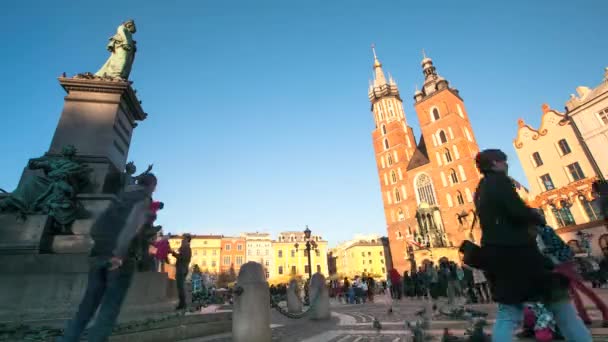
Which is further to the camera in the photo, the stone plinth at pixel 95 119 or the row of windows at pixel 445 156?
the row of windows at pixel 445 156

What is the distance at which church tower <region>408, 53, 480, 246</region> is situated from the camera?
38.6 metres

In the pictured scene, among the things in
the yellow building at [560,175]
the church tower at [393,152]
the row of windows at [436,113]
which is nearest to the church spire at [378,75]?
the church tower at [393,152]

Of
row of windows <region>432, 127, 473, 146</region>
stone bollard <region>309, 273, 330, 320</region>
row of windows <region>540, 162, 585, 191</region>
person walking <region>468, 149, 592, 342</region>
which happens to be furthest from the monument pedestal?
row of windows <region>432, 127, 473, 146</region>

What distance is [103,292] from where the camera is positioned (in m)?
2.85

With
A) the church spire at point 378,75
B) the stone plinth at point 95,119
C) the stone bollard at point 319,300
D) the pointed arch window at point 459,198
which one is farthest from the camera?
the church spire at point 378,75

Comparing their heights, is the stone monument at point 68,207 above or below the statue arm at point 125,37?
below

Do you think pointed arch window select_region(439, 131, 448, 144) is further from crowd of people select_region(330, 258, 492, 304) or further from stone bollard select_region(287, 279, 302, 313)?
stone bollard select_region(287, 279, 302, 313)

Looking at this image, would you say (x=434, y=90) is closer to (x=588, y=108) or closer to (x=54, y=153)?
(x=588, y=108)

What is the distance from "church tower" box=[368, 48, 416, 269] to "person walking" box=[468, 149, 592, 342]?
44094mm

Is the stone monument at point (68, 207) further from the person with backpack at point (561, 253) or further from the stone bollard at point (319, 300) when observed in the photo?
the person with backpack at point (561, 253)

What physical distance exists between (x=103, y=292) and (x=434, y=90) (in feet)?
179

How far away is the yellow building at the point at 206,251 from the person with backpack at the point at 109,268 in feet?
230

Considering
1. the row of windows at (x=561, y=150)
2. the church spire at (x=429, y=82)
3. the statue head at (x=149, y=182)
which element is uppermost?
the church spire at (x=429, y=82)

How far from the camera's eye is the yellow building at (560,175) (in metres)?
25.4
